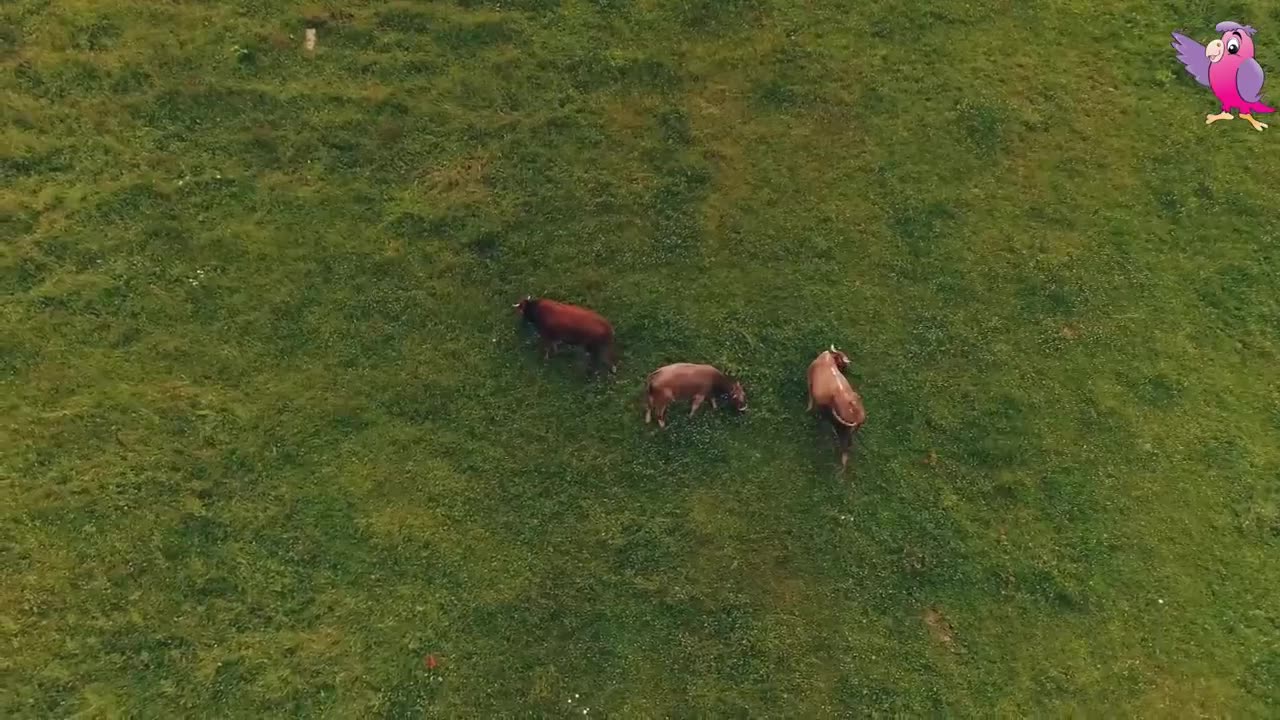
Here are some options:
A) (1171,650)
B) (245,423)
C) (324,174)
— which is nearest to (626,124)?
(324,174)

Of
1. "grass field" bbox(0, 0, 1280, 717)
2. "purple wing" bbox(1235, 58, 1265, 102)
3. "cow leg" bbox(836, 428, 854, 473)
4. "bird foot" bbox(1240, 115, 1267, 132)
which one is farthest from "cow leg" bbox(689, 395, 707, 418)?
"purple wing" bbox(1235, 58, 1265, 102)

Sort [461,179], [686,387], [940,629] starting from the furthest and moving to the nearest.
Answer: [461,179] → [686,387] → [940,629]

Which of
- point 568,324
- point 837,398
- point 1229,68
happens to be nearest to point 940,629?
point 837,398

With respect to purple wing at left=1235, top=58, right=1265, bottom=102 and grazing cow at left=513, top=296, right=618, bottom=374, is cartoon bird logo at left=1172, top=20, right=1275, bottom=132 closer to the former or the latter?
purple wing at left=1235, top=58, right=1265, bottom=102

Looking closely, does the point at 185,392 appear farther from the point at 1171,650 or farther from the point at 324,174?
the point at 1171,650

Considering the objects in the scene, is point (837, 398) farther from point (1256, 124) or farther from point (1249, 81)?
point (1249, 81)

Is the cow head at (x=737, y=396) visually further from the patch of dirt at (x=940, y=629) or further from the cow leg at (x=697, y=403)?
the patch of dirt at (x=940, y=629)
